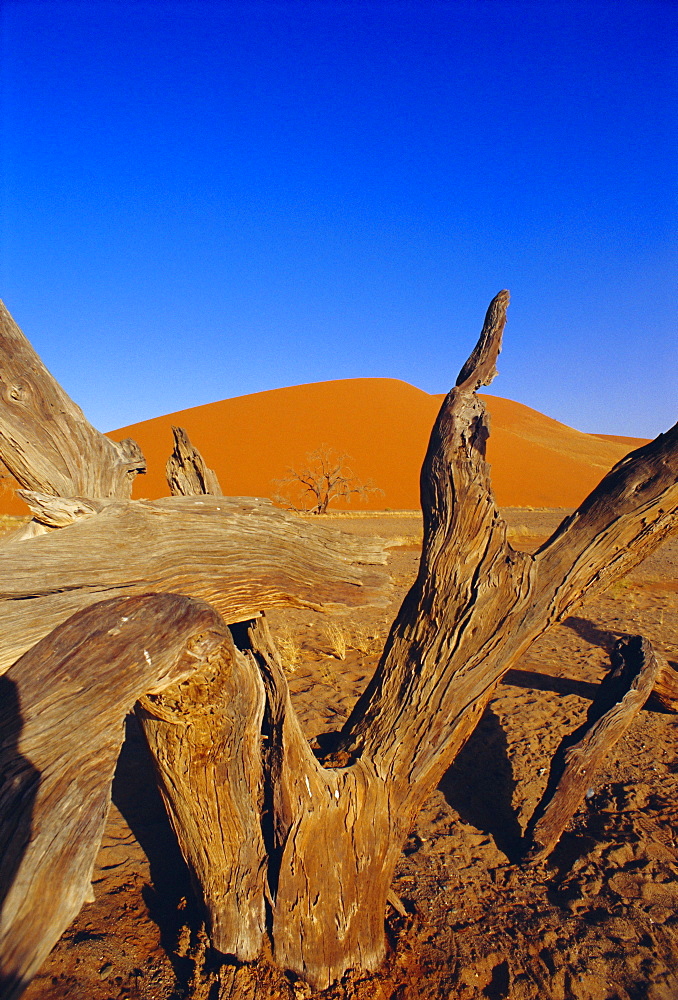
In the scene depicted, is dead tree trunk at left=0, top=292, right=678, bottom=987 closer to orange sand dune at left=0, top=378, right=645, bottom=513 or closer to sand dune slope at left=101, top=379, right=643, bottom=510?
orange sand dune at left=0, top=378, right=645, bottom=513

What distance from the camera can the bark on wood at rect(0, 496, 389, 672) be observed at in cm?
166

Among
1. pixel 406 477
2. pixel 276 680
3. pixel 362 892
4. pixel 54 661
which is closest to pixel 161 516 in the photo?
pixel 54 661

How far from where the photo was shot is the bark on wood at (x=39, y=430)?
2199 millimetres

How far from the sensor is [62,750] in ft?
4.93

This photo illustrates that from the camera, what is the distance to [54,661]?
1.56 meters

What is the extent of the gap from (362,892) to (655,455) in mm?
2217

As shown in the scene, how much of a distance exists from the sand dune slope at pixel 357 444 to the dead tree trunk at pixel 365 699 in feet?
127

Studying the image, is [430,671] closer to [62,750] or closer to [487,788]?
[62,750]

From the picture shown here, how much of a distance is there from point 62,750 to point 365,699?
5.23 ft

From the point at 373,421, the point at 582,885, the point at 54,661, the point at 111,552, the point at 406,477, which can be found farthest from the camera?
the point at 373,421

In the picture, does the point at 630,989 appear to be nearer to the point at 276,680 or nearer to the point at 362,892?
the point at 362,892

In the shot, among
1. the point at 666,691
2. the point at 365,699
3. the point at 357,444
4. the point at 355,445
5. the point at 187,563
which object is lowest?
the point at 666,691

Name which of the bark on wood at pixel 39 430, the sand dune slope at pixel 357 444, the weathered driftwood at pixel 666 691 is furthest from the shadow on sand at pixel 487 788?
the sand dune slope at pixel 357 444

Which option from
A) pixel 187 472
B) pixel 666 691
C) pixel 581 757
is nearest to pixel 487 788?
pixel 581 757
